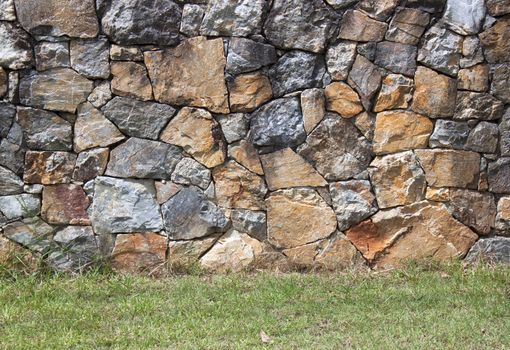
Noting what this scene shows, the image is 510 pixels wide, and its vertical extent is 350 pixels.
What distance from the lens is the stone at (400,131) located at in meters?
4.74

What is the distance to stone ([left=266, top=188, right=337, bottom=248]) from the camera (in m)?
4.82

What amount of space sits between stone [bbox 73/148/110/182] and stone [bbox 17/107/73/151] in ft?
0.54

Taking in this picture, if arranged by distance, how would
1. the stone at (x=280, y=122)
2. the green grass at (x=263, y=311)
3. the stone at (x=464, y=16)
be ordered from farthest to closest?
the stone at (x=280, y=122)
the stone at (x=464, y=16)
the green grass at (x=263, y=311)

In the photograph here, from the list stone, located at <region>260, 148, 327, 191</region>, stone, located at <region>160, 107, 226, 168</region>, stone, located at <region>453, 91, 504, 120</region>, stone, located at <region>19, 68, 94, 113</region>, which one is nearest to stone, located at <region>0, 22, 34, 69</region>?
stone, located at <region>19, 68, 94, 113</region>

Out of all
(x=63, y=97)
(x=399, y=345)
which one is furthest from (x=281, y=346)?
(x=63, y=97)

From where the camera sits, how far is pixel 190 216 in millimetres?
4836

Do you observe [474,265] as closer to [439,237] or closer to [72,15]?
[439,237]

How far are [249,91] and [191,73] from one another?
1.34ft

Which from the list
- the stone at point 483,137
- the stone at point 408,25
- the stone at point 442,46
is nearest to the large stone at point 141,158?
the stone at point 408,25

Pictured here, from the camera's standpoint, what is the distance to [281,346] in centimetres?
365

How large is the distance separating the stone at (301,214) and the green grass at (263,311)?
12.3 inches

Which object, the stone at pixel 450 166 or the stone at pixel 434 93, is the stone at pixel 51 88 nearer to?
the stone at pixel 434 93

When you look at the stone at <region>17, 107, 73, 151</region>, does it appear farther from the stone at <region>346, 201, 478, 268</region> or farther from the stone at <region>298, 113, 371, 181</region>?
the stone at <region>346, 201, 478, 268</region>

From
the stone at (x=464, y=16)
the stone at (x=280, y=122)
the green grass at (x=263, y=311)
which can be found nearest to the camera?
the green grass at (x=263, y=311)
